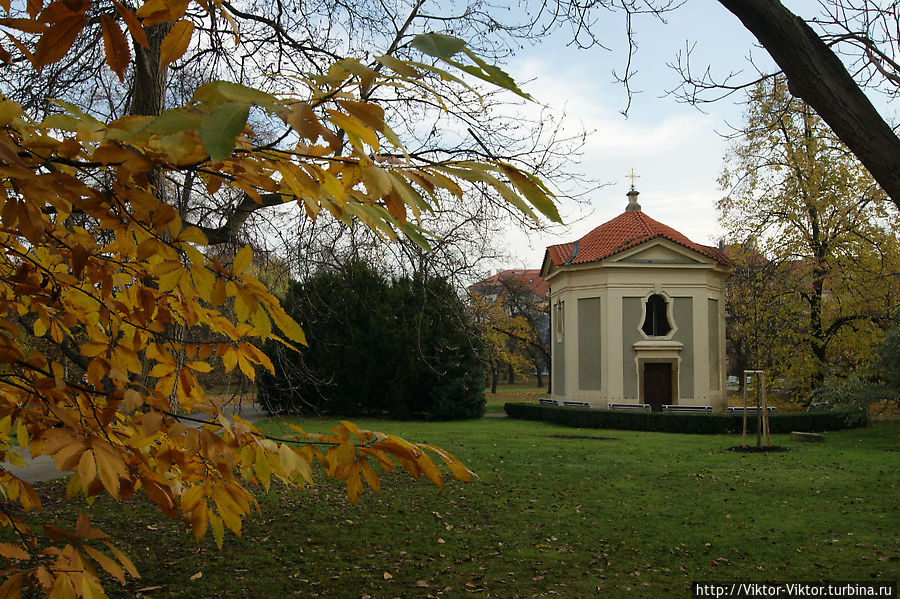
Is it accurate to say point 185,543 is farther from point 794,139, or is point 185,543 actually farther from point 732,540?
point 794,139

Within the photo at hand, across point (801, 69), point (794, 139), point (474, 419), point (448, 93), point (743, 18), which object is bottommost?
point (474, 419)

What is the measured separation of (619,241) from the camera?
2469 centimetres

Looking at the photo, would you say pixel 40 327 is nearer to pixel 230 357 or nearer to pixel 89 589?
pixel 230 357

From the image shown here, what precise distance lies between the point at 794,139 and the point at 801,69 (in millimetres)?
22210

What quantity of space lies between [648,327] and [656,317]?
490 mm

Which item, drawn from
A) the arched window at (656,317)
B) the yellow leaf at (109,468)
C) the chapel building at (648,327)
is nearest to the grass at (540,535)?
the yellow leaf at (109,468)

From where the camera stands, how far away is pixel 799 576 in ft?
19.2

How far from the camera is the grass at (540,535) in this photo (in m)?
5.58

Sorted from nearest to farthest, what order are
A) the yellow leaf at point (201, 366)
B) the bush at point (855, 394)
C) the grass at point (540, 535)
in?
1. the yellow leaf at point (201, 366)
2. the grass at point (540, 535)
3. the bush at point (855, 394)

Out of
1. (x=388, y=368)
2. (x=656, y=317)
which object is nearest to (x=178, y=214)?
(x=388, y=368)

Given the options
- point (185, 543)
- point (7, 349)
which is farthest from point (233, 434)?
point (185, 543)

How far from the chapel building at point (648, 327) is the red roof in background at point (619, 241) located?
0.09m

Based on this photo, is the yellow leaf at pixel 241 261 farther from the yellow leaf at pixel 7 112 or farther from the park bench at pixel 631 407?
the park bench at pixel 631 407

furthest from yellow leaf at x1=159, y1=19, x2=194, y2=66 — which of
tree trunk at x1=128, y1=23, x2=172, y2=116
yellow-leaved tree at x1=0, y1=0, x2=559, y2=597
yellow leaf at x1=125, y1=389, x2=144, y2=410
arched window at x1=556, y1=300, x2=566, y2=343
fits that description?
arched window at x1=556, y1=300, x2=566, y2=343
